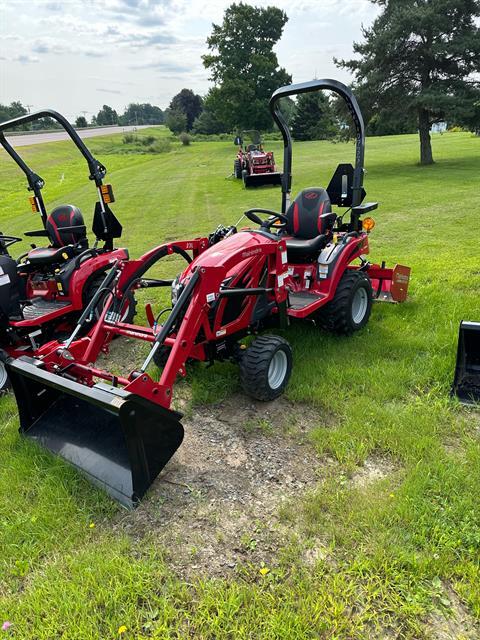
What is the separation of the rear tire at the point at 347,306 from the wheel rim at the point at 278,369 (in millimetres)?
987

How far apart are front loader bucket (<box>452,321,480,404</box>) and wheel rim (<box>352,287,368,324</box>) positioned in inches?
51.4

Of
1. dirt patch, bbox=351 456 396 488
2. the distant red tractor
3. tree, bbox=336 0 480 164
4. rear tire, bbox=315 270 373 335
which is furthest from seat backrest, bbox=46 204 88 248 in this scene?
tree, bbox=336 0 480 164

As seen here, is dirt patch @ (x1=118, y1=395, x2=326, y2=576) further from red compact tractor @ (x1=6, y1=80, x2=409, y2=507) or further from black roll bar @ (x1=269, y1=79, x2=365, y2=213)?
black roll bar @ (x1=269, y1=79, x2=365, y2=213)

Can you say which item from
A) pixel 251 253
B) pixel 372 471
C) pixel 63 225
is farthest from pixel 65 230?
pixel 372 471

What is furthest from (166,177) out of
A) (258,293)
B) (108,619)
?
(108,619)

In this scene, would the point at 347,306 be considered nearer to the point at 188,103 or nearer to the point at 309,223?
the point at 309,223

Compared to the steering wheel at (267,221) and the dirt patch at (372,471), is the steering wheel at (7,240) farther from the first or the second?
the dirt patch at (372,471)

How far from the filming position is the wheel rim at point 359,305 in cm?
495

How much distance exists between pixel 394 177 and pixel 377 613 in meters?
17.5

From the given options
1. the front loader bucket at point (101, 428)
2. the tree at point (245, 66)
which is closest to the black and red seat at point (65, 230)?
the front loader bucket at point (101, 428)

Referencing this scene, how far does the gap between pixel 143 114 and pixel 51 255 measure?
498 ft

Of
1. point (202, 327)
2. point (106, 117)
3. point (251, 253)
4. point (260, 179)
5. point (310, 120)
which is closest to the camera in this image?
point (202, 327)

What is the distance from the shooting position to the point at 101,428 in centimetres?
322

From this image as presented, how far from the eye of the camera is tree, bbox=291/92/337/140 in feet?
150
